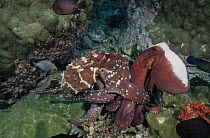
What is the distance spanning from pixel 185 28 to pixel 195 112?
Answer: 282cm

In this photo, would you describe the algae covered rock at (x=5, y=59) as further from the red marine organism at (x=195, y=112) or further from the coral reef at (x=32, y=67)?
the red marine organism at (x=195, y=112)

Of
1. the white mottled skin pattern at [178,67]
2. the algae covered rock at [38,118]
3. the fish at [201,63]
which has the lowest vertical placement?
the algae covered rock at [38,118]

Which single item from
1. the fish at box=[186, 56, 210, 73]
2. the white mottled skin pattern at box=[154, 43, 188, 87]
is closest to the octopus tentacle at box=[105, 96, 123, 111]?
the white mottled skin pattern at box=[154, 43, 188, 87]

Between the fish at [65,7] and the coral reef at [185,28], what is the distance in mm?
2264

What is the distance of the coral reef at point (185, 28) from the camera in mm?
4180

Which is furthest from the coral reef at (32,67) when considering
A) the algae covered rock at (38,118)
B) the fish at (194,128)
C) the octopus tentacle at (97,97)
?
the fish at (194,128)

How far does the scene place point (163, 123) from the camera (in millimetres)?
2480

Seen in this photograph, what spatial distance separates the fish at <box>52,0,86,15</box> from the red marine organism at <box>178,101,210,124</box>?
4006 mm

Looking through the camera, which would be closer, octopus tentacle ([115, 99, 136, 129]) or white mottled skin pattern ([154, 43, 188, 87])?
white mottled skin pattern ([154, 43, 188, 87])

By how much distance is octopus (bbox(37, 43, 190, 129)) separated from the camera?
2006 millimetres

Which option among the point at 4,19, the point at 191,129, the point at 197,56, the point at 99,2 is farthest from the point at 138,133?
the point at 99,2

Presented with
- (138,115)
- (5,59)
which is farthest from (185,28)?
(5,59)

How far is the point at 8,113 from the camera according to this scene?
11.9ft

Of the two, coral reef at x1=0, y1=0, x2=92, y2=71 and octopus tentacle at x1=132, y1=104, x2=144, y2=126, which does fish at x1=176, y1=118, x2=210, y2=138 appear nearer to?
octopus tentacle at x1=132, y1=104, x2=144, y2=126
